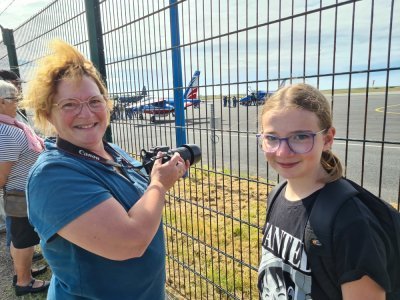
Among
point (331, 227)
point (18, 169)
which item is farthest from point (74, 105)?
point (18, 169)

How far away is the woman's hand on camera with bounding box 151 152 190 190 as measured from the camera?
1.37 metres

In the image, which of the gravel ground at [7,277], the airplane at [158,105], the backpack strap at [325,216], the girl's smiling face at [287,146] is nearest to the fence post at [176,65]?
the airplane at [158,105]

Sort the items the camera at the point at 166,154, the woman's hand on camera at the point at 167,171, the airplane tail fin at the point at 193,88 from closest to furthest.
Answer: the woman's hand on camera at the point at 167,171, the camera at the point at 166,154, the airplane tail fin at the point at 193,88

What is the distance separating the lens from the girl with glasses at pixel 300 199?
104 cm

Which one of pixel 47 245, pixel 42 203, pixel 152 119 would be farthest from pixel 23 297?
pixel 42 203

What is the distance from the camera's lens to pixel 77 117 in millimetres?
1400

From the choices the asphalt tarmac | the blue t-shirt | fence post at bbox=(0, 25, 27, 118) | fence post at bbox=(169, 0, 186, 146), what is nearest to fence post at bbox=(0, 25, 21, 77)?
fence post at bbox=(0, 25, 27, 118)

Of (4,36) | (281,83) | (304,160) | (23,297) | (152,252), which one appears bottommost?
(23,297)

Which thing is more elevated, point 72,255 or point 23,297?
point 72,255

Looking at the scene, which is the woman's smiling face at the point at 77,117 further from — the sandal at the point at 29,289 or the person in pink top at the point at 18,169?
the sandal at the point at 29,289

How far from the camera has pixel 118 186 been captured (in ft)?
4.49

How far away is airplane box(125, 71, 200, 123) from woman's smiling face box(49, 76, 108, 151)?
1.13 metres

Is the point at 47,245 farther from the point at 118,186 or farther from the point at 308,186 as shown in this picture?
the point at 308,186

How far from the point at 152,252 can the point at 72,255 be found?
339 mm
